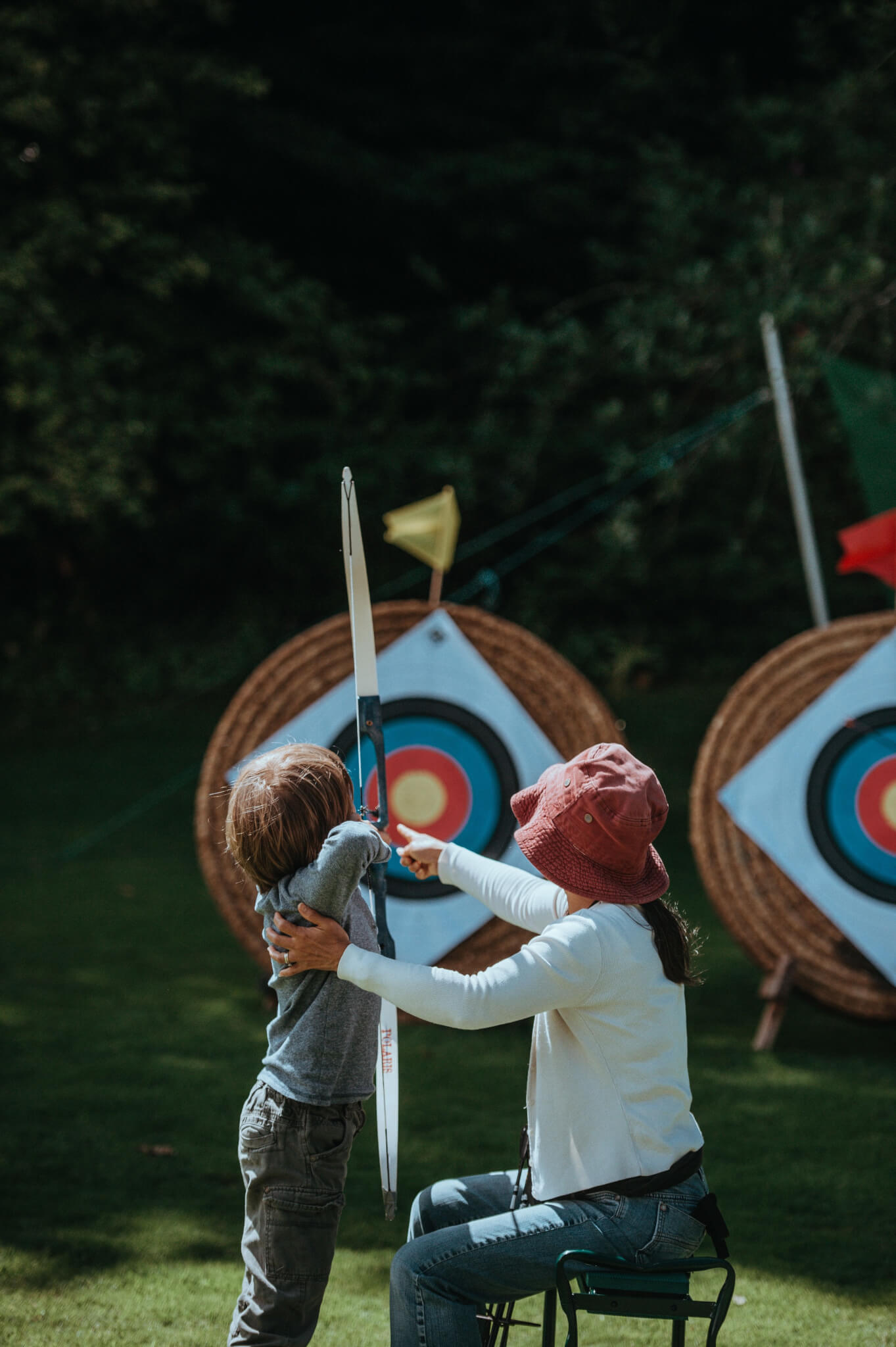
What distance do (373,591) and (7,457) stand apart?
2808 millimetres

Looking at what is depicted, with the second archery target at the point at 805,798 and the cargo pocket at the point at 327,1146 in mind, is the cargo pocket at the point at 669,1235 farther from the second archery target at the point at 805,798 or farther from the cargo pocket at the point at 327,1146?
the second archery target at the point at 805,798

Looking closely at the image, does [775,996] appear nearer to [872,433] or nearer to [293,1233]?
[872,433]

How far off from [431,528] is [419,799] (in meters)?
0.87

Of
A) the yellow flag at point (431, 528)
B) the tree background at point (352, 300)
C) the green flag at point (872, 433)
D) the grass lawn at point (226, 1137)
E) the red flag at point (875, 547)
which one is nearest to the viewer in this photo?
the grass lawn at point (226, 1137)

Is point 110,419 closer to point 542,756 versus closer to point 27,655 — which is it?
point 27,655

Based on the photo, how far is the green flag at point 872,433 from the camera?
14.5 feet

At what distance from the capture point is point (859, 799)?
3.69 meters

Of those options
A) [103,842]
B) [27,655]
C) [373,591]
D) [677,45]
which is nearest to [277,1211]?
→ [103,842]

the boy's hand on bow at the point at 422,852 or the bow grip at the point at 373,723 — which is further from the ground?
the bow grip at the point at 373,723

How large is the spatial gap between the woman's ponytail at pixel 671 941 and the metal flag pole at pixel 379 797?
0.32 metres

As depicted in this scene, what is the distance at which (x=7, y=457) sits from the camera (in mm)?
8203

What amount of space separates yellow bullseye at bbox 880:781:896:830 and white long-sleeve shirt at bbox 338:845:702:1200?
7.37 ft

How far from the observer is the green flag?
14.5ft

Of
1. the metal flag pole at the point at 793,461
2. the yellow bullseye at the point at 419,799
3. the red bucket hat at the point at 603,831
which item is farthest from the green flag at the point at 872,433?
the red bucket hat at the point at 603,831
